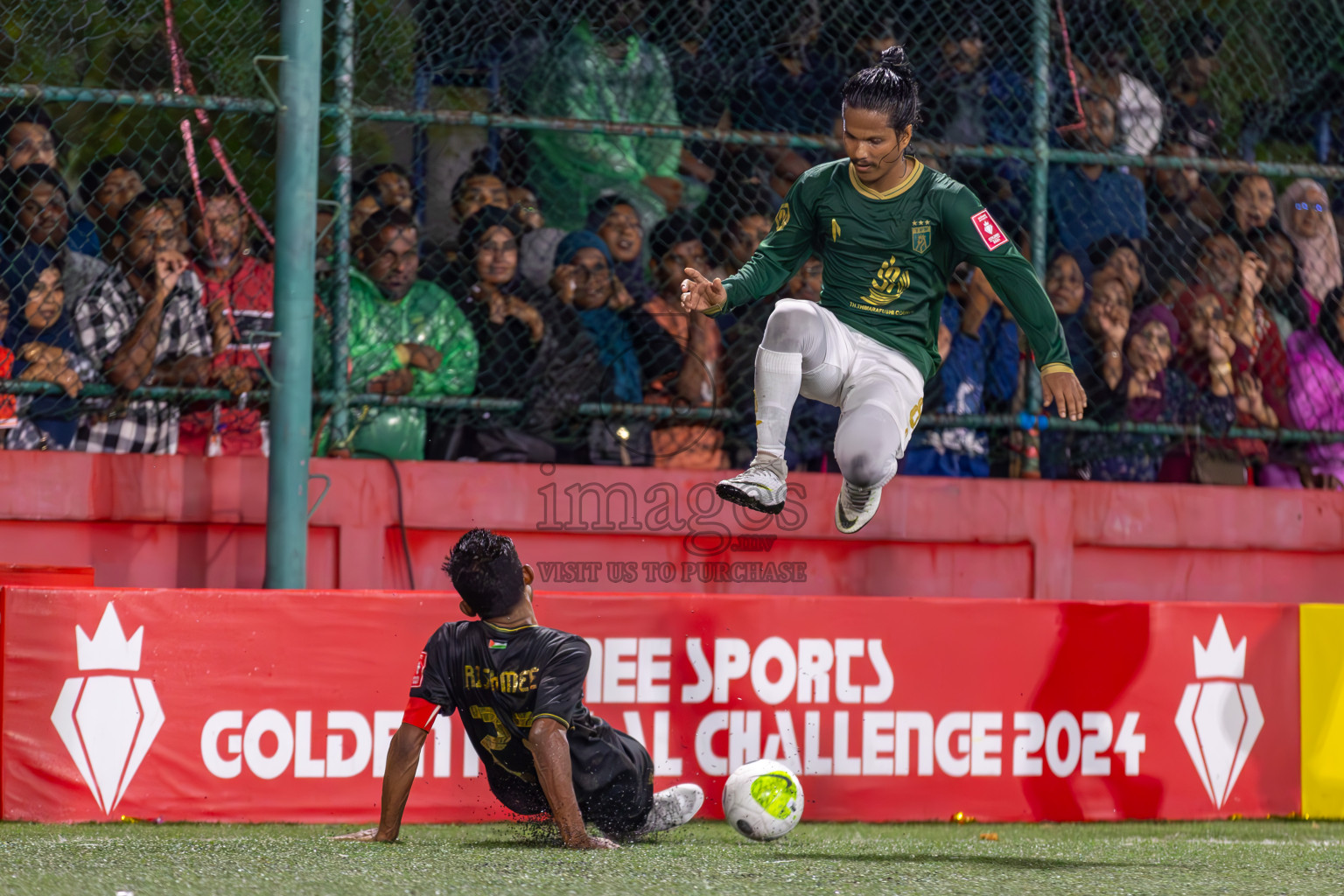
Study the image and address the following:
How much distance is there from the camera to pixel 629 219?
702cm

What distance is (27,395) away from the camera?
6348mm

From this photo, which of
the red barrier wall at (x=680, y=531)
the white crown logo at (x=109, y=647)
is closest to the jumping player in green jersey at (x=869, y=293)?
the red barrier wall at (x=680, y=531)

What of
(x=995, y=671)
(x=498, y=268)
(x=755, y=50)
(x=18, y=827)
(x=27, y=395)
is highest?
(x=755, y=50)

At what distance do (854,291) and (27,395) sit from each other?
11.7 ft

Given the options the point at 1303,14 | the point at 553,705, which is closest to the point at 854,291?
the point at 553,705

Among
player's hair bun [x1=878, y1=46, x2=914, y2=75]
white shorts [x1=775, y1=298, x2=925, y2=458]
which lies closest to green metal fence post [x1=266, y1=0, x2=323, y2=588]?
white shorts [x1=775, y1=298, x2=925, y2=458]

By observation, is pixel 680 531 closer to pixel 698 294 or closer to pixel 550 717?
pixel 550 717

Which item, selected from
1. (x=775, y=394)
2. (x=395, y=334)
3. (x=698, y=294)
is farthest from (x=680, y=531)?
(x=698, y=294)

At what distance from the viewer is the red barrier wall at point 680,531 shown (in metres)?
6.61

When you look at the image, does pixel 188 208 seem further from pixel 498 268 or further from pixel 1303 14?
pixel 1303 14

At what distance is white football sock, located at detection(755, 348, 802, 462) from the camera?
14.9 feet

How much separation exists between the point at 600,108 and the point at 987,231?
9.60 feet

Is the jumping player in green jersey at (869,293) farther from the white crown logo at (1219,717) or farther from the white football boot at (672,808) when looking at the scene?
the white crown logo at (1219,717)

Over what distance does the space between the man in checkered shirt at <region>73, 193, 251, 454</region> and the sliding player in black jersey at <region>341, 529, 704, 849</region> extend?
2099mm
